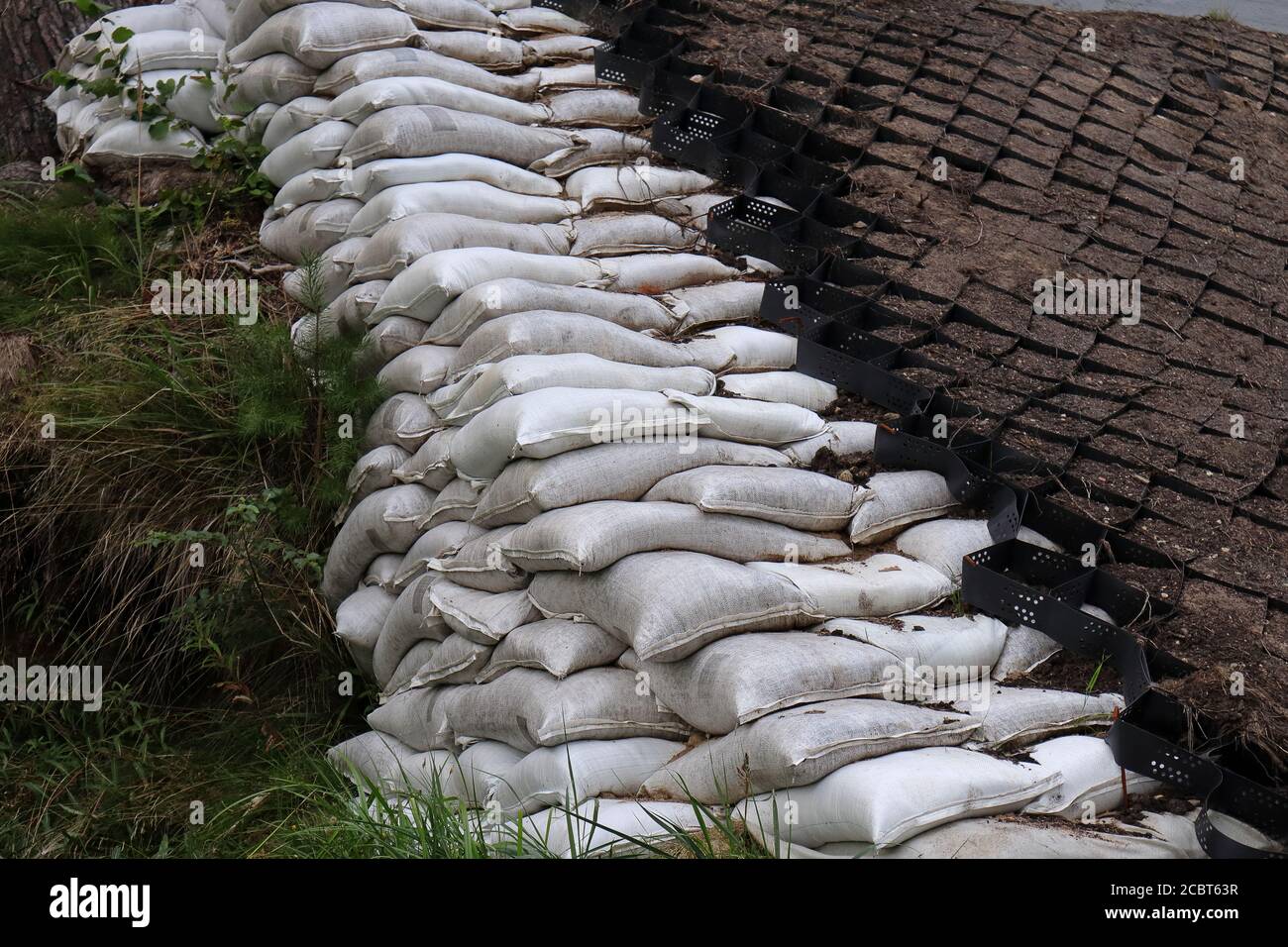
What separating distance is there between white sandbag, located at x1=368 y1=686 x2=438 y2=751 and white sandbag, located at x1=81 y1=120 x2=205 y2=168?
2857 millimetres

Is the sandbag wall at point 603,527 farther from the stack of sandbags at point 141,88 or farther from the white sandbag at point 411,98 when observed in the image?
the stack of sandbags at point 141,88

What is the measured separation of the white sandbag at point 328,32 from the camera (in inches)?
195

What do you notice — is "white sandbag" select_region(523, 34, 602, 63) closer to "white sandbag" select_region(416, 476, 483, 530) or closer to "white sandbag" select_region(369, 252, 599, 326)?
"white sandbag" select_region(369, 252, 599, 326)

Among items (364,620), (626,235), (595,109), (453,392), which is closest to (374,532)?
(364,620)

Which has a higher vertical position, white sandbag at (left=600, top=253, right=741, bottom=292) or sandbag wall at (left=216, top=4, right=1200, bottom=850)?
white sandbag at (left=600, top=253, right=741, bottom=292)

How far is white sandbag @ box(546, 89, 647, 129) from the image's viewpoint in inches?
206

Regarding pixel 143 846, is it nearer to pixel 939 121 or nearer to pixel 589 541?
pixel 589 541

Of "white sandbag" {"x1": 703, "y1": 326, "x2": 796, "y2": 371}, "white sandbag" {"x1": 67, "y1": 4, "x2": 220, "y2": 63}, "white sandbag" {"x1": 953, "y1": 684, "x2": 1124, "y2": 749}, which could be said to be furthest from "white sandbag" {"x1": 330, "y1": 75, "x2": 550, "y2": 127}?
"white sandbag" {"x1": 953, "y1": 684, "x2": 1124, "y2": 749}

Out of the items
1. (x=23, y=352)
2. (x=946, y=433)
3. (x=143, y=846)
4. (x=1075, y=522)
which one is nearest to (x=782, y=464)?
(x=946, y=433)

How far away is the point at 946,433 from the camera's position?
3.86 m

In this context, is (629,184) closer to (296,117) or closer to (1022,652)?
(296,117)

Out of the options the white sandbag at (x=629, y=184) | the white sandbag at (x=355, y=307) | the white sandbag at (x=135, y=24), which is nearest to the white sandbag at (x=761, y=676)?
the white sandbag at (x=355, y=307)

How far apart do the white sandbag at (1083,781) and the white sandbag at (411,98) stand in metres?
2.95

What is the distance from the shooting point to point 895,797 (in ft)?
8.00
